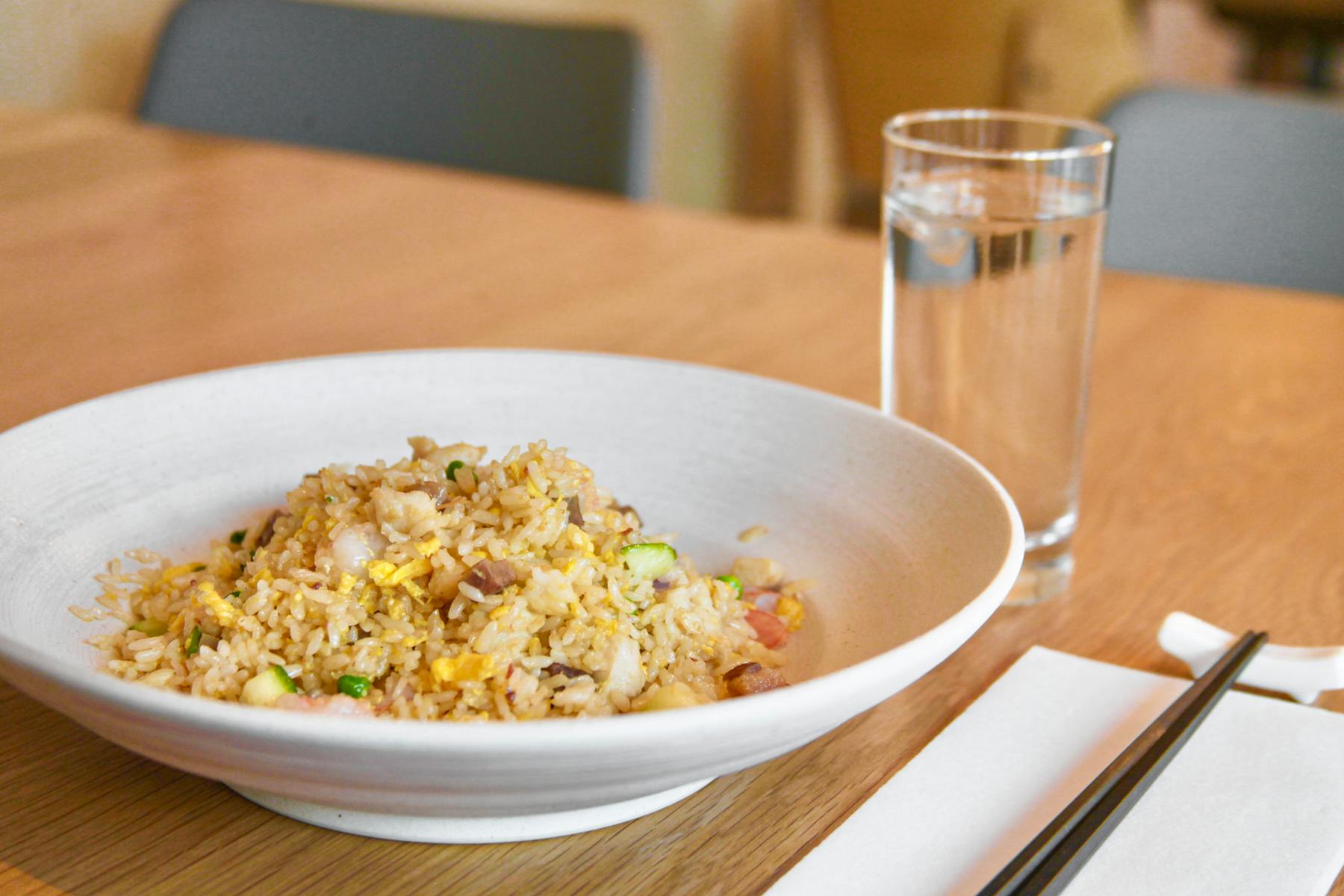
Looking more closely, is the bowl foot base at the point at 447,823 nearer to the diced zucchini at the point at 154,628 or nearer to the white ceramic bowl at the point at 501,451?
the white ceramic bowl at the point at 501,451

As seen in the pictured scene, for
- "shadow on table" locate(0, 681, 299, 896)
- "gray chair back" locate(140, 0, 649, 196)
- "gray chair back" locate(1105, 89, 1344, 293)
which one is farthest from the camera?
"gray chair back" locate(140, 0, 649, 196)

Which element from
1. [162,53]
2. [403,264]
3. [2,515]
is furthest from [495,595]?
[162,53]

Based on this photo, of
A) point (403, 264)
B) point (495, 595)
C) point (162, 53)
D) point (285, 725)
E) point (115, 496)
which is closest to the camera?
point (285, 725)

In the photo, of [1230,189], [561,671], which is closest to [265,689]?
[561,671]

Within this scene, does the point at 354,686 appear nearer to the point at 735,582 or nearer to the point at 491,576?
the point at 491,576

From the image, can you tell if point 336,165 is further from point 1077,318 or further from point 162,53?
point 1077,318

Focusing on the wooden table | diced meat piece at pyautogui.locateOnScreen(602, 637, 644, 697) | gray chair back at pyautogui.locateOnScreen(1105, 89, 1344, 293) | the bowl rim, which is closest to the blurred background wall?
the wooden table

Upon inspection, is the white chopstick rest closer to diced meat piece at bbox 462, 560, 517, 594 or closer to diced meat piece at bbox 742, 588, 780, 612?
diced meat piece at bbox 742, 588, 780, 612

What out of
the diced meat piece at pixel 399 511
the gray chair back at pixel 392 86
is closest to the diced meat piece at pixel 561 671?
the diced meat piece at pixel 399 511
